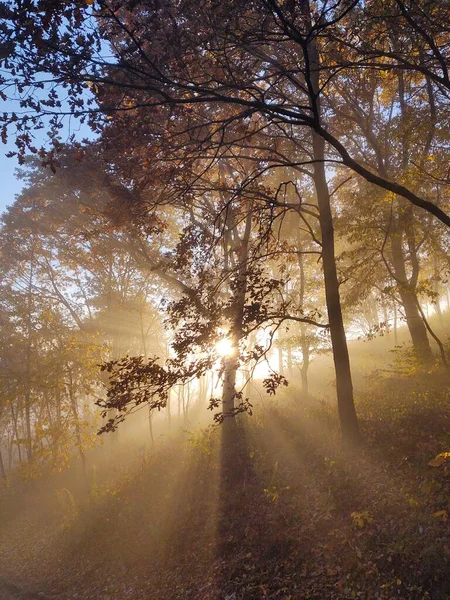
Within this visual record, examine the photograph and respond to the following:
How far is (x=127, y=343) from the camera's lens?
2800 cm

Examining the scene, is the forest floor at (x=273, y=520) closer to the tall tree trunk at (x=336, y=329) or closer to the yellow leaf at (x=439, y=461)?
the yellow leaf at (x=439, y=461)

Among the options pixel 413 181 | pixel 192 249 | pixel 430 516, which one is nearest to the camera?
pixel 430 516

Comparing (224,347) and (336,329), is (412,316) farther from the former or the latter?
(224,347)

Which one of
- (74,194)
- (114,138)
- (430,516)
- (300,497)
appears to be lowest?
(300,497)

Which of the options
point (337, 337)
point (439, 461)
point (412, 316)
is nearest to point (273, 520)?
point (439, 461)

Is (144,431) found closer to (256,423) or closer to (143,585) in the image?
(256,423)

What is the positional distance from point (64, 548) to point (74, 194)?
42.3 feet

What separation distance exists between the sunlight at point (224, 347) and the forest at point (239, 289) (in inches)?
1.8

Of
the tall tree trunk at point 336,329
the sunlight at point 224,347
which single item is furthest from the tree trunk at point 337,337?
the sunlight at point 224,347

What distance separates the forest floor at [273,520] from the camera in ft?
19.0

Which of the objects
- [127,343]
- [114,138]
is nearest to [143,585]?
[114,138]

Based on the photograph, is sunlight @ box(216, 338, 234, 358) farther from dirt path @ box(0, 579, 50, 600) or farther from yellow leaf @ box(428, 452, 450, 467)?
dirt path @ box(0, 579, 50, 600)

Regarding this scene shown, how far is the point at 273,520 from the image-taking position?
25.6 ft

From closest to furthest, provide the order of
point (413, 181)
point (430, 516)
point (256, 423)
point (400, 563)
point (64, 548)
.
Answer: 1. point (400, 563)
2. point (430, 516)
3. point (413, 181)
4. point (64, 548)
5. point (256, 423)
